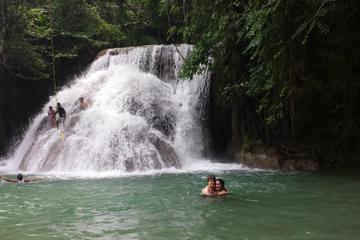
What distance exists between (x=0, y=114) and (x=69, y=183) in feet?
31.5

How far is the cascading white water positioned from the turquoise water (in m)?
2.67

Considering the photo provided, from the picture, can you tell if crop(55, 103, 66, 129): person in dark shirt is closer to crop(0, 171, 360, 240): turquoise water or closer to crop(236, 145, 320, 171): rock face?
crop(0, 171, 360, 240): turquoise water

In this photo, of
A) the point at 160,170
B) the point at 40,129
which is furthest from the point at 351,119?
the point at 40,129

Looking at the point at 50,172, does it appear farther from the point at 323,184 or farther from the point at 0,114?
the point at 323,184

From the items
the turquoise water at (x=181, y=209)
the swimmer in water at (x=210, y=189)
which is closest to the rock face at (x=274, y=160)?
the turquoise water at (x=181, y=209)

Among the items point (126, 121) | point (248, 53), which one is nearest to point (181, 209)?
point (248, 53)

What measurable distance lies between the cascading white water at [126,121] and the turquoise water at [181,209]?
267 centimetres

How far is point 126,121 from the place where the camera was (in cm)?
1777

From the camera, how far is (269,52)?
7164 mm

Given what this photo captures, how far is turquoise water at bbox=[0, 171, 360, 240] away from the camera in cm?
756

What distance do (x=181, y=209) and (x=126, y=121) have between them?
28.7 ft

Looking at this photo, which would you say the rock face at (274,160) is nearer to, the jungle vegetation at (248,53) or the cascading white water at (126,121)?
the jungle vegetation at (248,53)

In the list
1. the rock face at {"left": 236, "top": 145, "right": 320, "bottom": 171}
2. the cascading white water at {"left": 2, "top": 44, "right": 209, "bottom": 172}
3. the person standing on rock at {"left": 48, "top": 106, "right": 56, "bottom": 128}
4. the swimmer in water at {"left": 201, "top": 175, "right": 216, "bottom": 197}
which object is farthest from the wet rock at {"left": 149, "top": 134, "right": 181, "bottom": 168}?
the swimmer in water at {"left": 201, "top": 175, "right": 216, "bottom": 197}

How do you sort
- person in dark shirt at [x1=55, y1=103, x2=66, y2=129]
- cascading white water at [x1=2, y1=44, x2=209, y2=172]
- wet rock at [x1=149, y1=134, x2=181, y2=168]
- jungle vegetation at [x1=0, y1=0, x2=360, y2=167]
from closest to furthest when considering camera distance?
1. jungle vegetation at [x1=0, y1=0, x2=360, y2=167]
2. wet rock at [x1=149, y1=134, x2=181, y2=168]
3. cascading white water at [x1=2, y1=44, x2=209, y2=172]
4. person in dark shirt at [x1=55, y1=103, x2=66, y2=129]
